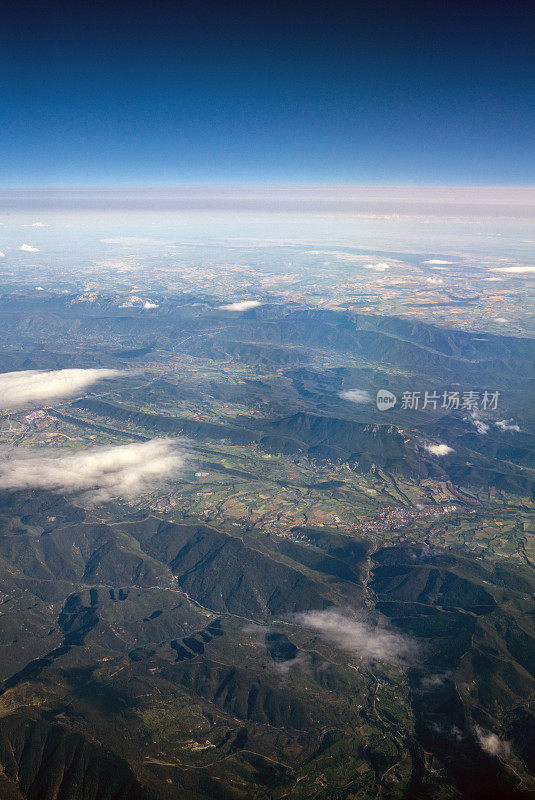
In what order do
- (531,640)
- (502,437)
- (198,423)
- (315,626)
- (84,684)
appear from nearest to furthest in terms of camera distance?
(84,684), (531,640), (315,626), (502,437), (198,423)

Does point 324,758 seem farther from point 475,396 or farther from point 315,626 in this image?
point 475,396

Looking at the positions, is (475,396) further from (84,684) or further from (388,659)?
(84,684)

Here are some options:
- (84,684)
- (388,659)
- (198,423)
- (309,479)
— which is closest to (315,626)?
(388,659)

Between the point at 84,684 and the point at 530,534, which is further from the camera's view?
the point at 530,534

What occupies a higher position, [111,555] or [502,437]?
[502,437]

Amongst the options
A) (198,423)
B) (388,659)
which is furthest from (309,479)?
(388,659)

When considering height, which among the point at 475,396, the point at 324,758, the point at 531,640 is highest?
the point at 475,396

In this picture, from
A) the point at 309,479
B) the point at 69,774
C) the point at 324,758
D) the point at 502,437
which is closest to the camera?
the point at 69,774
